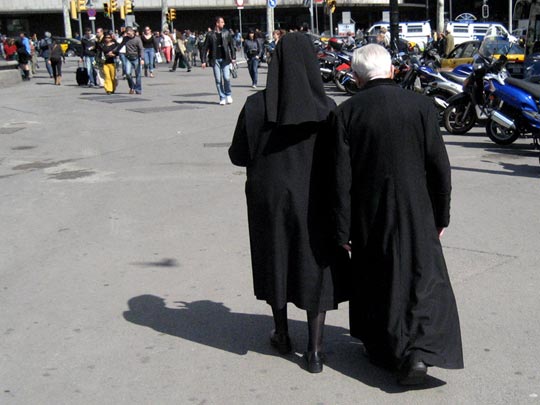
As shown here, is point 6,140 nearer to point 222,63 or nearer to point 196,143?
point 196,143

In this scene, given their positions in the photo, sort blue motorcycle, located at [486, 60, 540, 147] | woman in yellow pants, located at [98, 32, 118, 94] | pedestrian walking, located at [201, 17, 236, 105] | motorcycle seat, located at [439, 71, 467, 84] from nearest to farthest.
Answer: blue motorcycle, located at [486, 60, 540, 147] → motorcycle seat, located at [439, 71, 467, 84] → pedestrian walking, located at [201, 17, 236, 105] → woman in yellow pants, located at [98, 32, 118, 94]

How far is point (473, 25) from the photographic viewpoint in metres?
46.3

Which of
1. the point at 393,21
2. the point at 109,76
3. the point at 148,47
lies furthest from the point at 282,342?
the point at 148,47

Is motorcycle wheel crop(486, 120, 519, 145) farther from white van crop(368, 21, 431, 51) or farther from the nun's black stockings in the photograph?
white van crop(368, 21, 431, 51)

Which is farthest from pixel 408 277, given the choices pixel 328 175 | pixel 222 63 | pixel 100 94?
pixel 100 94

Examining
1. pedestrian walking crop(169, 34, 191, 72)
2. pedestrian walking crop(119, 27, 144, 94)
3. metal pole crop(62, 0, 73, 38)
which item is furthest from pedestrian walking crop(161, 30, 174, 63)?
metal pole crop(62, 0, 73, 38)

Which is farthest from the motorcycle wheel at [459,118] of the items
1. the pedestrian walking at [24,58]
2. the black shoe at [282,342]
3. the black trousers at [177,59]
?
the black trousers at [177,59]

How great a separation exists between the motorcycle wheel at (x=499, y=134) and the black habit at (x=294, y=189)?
8.86 metres

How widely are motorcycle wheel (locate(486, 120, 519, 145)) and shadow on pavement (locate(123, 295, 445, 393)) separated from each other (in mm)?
8098

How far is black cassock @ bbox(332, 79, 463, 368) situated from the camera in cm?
404

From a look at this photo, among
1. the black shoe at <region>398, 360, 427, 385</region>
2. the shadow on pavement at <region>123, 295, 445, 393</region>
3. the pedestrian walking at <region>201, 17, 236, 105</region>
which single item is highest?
the pedestrian walking at <region>201, 17, 236, 105</region>

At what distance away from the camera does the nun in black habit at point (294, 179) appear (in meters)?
4.25

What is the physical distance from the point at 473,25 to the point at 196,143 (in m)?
36.5

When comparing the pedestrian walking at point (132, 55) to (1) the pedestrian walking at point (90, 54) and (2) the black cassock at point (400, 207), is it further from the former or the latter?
(2) the black cassock at point (400, 207)
